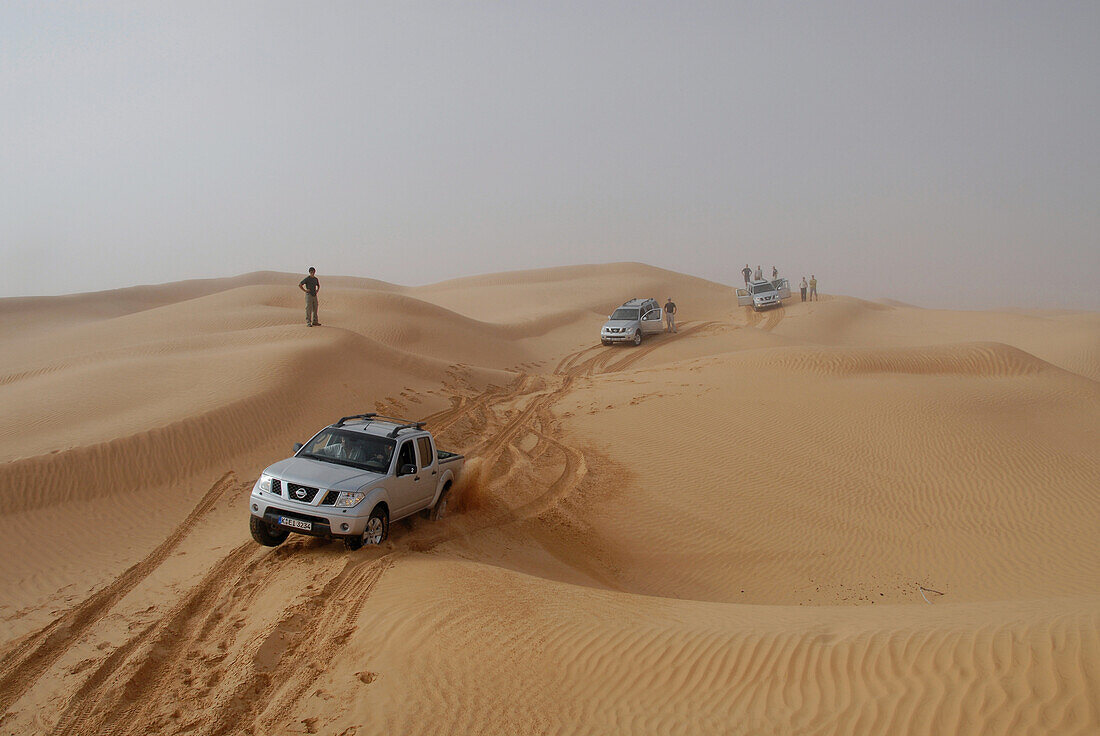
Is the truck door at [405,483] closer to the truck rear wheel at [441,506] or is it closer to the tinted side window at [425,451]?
the tinted side window at [425,451]

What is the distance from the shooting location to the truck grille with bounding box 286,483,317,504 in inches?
346

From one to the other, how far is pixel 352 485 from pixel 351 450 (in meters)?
1.22

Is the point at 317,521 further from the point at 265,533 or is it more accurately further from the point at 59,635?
the point at 59,635

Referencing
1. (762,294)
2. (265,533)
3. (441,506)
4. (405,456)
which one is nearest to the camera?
(265,533)

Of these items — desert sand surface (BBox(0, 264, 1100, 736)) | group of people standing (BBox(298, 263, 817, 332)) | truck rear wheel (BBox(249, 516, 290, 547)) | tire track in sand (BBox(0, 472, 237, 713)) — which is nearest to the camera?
desert sand surface (BBox(0, 264, 1100, 736))

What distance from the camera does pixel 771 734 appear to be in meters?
5.10

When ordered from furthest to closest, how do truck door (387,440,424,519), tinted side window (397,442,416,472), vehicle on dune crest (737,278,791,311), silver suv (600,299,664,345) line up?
vehicle on dune crest (737,278,791,311)
silver suv (600,299,664,345)
tinted side window (397,442,416,472)
truck door (387,440,424,519)

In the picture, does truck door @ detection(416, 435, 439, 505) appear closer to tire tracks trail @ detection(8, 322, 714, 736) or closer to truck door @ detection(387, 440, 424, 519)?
truck door @ detection(387, 440, 424, 519)

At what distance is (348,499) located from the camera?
8.79 metres

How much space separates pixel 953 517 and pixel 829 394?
6809 mm

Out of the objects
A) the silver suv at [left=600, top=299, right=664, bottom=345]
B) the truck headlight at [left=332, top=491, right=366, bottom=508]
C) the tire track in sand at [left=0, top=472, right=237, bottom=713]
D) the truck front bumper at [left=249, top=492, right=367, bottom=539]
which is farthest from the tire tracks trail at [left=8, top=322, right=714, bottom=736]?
the silver suv at [left=600, top=299, right=664, bottom=345]

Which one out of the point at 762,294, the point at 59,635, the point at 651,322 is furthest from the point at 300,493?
the point at 762,294

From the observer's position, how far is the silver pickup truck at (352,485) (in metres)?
8.73

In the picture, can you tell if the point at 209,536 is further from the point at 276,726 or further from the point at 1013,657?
the point at 1013,657
